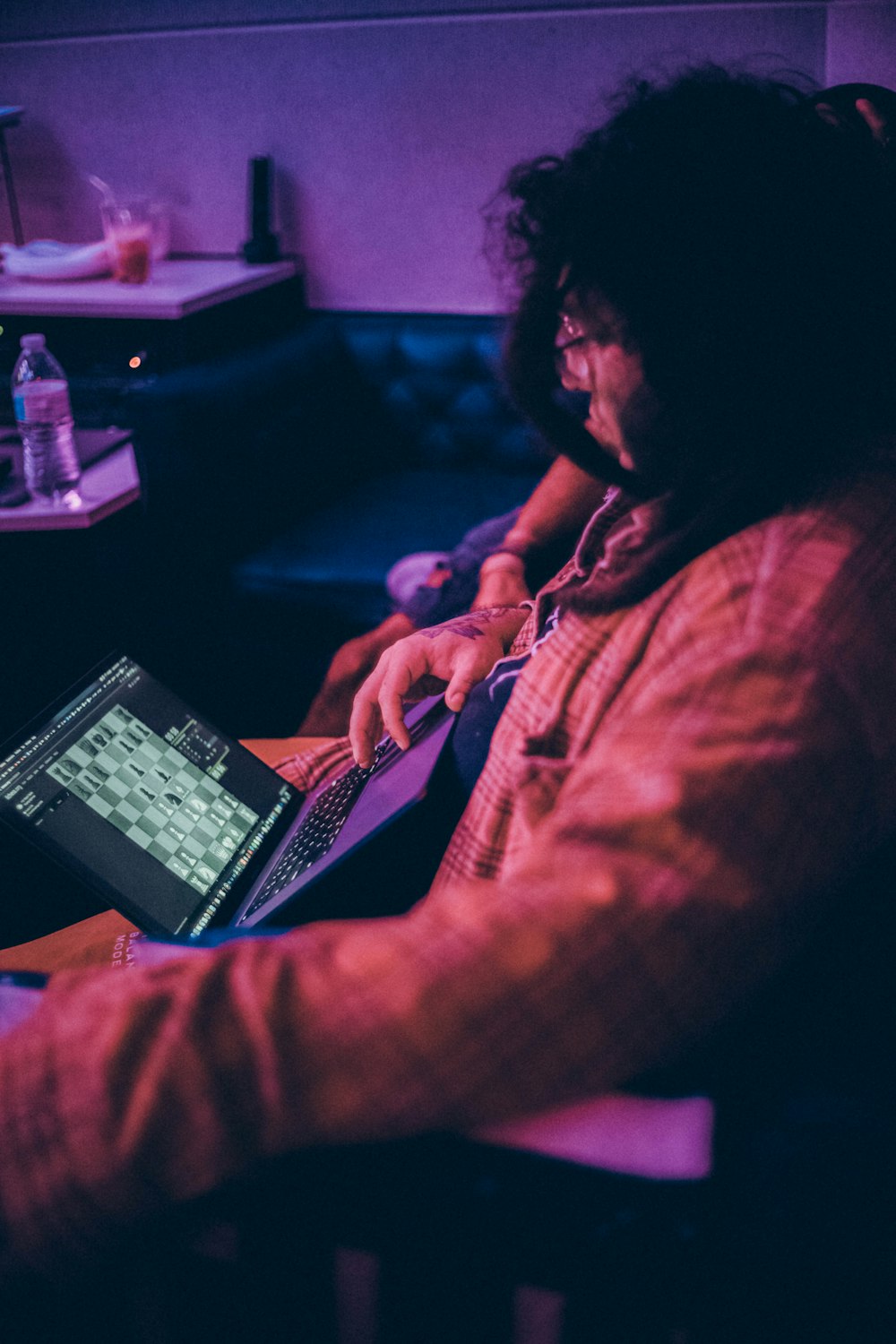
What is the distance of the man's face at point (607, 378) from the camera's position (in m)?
0.74

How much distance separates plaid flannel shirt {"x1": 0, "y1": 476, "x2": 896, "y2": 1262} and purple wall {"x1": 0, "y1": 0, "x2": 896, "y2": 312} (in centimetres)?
252

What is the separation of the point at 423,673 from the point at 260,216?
7.36 ft

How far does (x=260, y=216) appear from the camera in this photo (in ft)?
9.41

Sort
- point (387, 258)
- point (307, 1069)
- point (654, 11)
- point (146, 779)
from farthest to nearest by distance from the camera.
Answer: point (387, 258), point (654, 11), point (146, 779), point (307, 1069)

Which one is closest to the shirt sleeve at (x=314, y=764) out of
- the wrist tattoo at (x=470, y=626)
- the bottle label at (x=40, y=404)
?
the wrist tattoo at (x=470, y=626)

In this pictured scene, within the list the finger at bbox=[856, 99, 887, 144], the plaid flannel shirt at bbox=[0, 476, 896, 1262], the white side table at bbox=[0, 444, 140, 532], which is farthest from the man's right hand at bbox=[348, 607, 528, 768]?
the white side table at bbox=[0, 444, 140, 532]

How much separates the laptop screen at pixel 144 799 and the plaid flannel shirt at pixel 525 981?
29cm

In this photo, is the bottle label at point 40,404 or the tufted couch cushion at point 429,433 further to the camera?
the tufted couch cushion at point 429,433

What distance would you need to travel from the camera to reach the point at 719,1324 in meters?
0.59

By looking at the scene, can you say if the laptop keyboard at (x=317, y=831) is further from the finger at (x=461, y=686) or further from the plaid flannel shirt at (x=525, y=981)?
the plaid flannel shirt at (x=525, y=981)

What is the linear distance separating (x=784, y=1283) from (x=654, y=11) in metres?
2.92

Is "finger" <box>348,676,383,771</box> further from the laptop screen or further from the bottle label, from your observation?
the bottle label

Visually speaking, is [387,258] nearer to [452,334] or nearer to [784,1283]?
[452,334]

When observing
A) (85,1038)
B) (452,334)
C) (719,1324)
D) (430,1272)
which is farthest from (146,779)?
(452,334)
